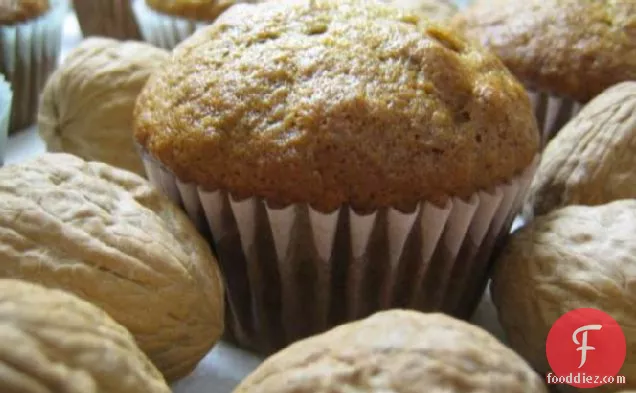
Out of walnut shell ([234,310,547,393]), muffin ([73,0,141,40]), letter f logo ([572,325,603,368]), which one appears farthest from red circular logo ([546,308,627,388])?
muffin ([73,0,141,40])

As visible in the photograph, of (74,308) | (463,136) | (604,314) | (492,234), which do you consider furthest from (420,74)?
(74,308)

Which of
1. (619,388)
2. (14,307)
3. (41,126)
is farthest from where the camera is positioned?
(41,126)

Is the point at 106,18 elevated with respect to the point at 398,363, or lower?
lower

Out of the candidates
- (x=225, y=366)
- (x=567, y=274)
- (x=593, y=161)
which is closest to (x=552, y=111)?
(x=593, y=161)

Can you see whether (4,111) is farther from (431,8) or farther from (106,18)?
(431,8)

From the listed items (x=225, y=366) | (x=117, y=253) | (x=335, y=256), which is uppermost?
(x=117, y=253)

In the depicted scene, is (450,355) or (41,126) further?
(41,126)

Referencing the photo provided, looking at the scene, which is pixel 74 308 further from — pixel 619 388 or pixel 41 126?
pixel 41 126
